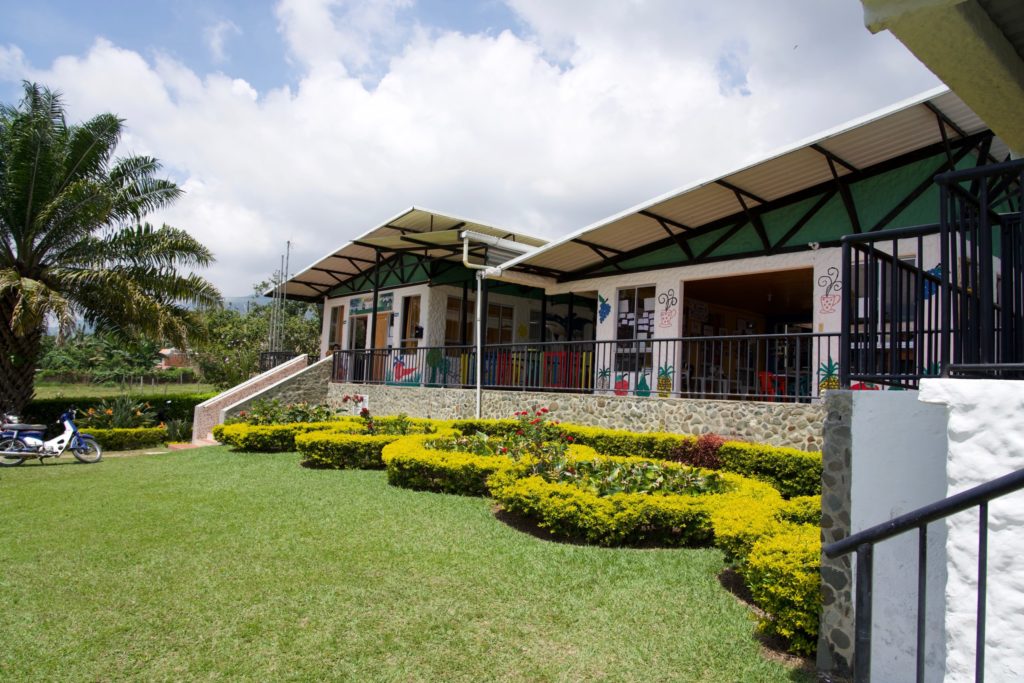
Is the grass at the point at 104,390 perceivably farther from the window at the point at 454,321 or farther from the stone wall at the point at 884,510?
the stone wall at the point at 884,510

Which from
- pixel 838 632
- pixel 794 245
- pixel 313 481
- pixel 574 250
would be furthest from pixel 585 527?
pixel 574 250

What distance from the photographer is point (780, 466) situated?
321 inches

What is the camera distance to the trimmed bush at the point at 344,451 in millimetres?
10867

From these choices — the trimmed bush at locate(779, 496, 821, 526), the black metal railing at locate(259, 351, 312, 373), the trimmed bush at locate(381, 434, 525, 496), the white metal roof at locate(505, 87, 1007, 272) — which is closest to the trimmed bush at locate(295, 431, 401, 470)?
the trimmed bush at locate(381, 434, 525, 496)

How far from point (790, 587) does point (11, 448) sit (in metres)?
14.1

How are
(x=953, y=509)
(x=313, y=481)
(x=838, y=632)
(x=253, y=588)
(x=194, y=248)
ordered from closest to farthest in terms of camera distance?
(x=953, y=509), (x=838, y=632), (x=253, y=588), (x=313, y=481), (x=194, y=248)

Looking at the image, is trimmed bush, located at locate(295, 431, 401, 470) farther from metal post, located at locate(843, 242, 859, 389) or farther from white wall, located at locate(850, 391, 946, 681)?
white wall, located at locate(850, 391, 946, 681)

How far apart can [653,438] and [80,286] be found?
13663 millimetres

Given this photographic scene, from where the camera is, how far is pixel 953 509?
212 centimetres

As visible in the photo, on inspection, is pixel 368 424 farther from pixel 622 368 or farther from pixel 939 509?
pixel 939 509

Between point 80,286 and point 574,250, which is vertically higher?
point 574,250

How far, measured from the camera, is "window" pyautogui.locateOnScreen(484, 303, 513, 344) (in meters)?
19.1

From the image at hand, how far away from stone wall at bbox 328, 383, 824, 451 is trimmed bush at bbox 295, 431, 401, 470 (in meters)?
3.14

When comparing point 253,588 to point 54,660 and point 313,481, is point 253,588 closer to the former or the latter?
point 54,660
